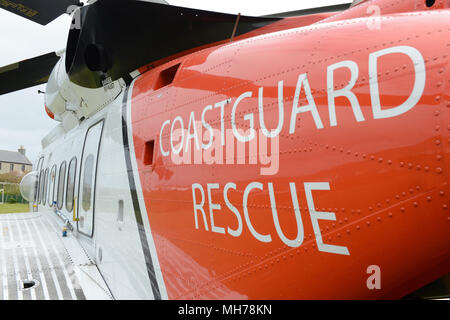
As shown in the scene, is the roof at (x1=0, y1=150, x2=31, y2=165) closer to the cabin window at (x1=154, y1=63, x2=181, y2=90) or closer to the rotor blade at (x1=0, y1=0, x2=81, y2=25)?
the rotor blade at (x1=0, y1=0, x2=81, y2=25)

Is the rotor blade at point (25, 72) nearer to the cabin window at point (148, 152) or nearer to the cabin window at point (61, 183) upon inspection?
the cabin window at point (61, 183)

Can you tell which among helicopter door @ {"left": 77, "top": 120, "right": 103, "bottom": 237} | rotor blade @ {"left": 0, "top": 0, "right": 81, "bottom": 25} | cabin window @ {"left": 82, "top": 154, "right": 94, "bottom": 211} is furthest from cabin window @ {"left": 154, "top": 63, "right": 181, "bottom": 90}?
rotor blade @ {"left": 0, "top": 0, "right": 81, "bottom": 25}

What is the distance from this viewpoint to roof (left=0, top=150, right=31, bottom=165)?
55656mm

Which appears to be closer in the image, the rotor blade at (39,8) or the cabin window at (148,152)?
the cabin window at (148,152)

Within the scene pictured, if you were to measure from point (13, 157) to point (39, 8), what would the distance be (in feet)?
203

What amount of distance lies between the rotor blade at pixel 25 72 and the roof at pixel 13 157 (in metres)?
57.0

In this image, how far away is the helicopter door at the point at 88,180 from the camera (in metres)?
4.61

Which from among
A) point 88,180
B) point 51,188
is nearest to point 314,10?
point 88,180

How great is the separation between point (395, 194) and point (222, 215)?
3.79 feet

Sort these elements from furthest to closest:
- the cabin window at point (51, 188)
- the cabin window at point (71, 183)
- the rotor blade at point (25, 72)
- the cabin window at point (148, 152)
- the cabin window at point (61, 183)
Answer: the cabin window at point (51, 188), the cabin window at point (61, 183), the rotor blade at point (25, 72), the cabin window at point (71, 183), the cabin window at point (148, 152)

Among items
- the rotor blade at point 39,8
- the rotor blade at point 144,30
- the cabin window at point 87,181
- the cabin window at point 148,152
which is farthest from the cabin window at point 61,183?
the cabin window at point 148,152
